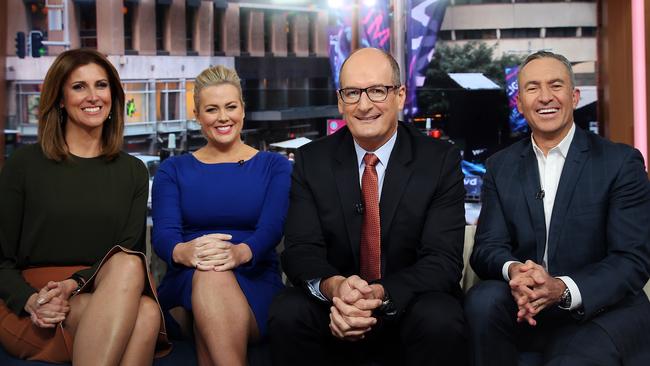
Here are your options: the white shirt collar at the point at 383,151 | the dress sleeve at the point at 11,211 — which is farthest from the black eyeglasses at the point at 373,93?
the dress sleeve at the point at 11,211

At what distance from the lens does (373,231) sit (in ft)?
7.59

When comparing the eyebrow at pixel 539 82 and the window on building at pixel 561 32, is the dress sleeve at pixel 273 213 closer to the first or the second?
the eyebrow at pixel 539 82

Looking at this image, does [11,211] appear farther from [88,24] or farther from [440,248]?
[88,24]

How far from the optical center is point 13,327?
7.66 ft

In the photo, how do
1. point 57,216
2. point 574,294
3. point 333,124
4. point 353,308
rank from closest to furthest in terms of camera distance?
point 353,308 < point 574,294 < point 57,216 < point 333,124

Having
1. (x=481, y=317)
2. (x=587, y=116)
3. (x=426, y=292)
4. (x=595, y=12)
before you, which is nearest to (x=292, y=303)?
(x=426, y=292)

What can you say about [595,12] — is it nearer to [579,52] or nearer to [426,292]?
[579,52]

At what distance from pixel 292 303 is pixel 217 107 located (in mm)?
850

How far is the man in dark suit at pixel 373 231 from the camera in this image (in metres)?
2.12

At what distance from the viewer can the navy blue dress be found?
2531 mm

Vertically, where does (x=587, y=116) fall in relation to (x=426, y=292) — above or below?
above

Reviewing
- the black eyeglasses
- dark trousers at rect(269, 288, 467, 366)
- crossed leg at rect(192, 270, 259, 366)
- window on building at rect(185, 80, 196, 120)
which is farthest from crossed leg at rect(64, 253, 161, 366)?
window on building at rect(185, 80, 196, 120)

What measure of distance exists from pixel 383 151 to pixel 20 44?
250cm

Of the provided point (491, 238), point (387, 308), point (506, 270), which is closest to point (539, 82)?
point (491, 238)
